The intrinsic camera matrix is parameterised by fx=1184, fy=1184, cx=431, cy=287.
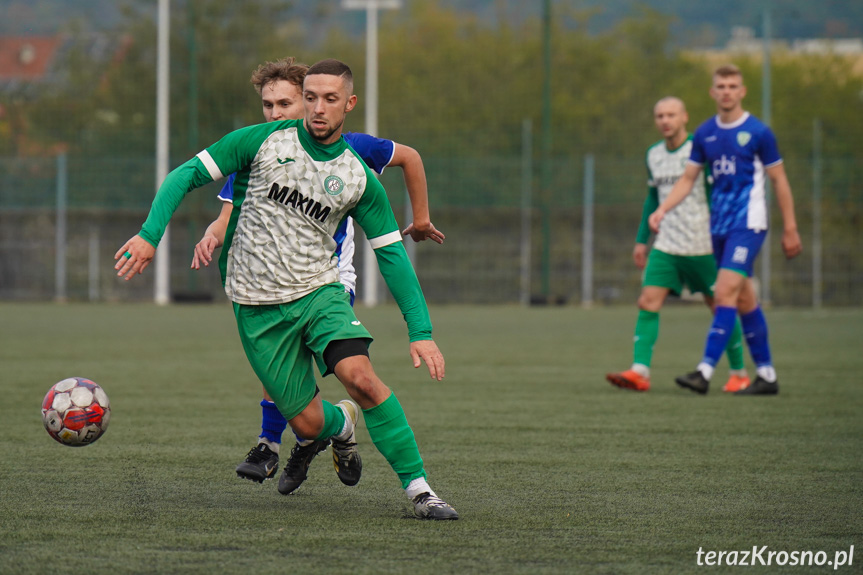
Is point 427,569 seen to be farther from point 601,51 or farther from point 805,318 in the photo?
point 601,51

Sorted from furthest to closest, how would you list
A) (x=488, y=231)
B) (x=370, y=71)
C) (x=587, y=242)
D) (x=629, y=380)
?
(x=370, y=71) → (x=488, y=231) → (x=587, y=242) → (x=629, y=380)

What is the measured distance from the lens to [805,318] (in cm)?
1800

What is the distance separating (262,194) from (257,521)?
1.17m

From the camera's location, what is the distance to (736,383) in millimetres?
8531

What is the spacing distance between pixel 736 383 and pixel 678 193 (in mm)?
1462

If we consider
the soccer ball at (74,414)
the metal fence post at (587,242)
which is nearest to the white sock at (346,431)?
the soccer ball at (74,414)

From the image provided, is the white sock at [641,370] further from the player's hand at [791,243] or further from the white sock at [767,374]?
the player's hand at [791,243]

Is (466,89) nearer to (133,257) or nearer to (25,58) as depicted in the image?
(25,58)

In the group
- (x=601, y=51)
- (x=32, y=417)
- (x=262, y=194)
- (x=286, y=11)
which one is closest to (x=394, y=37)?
(x=286, y=11)

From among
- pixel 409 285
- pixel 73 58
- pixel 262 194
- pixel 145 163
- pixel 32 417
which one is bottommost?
pixel 32 417

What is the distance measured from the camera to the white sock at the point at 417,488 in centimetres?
414

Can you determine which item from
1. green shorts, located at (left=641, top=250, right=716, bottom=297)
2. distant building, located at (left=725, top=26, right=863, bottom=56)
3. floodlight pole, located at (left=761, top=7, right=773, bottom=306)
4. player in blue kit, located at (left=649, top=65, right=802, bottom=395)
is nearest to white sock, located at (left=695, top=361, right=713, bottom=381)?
player in blue kit, located at (left=649, top=65, right=802, bottom=395)

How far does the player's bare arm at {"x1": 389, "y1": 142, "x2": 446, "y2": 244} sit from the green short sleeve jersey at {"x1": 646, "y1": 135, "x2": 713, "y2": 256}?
159 inches

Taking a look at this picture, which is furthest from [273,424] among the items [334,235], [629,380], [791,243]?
[791,243]
